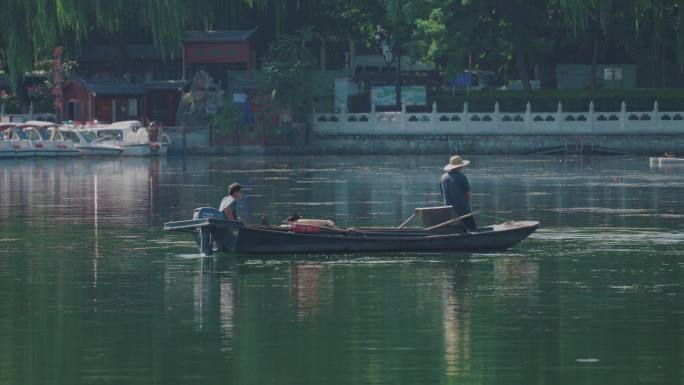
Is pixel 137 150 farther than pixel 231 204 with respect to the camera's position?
Yes

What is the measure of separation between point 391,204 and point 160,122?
4851 cm

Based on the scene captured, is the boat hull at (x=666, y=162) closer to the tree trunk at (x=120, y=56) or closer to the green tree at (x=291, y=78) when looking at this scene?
the green tree at (x=291, y=78)

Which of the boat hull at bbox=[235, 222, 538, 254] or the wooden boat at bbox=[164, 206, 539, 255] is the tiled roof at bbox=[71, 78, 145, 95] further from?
the boat hull at bbox=[235, 222, 538, 254]

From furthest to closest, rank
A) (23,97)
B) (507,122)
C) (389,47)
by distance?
(23,97) < (389,47) < (507,122)

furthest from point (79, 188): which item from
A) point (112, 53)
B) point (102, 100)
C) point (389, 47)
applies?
point (112, 53)

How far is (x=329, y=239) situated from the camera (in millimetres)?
28922

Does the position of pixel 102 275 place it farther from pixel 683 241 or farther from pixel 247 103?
pixel 247 103

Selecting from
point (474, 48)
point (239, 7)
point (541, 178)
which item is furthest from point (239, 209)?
point (239, 7)

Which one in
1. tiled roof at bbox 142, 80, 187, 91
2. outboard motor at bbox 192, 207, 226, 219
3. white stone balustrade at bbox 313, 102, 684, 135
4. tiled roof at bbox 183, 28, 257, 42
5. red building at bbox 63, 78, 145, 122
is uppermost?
tiled roof at bbox 183, 28, 257, 42

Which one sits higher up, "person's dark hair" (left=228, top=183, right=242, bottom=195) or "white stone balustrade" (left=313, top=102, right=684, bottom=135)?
"white stone balustrade" (left=313, top=102, right=684, bottom=135)

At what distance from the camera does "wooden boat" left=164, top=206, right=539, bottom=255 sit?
28719 millimetres

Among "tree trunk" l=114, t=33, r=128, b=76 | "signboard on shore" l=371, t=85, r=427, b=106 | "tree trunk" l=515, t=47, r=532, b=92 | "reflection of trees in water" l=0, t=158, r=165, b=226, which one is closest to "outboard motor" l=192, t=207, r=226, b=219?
"reflection of trees in water" l=0, t=158, r=165, b=226

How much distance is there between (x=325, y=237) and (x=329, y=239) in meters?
0.08

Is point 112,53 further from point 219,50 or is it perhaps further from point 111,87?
point 219,50
